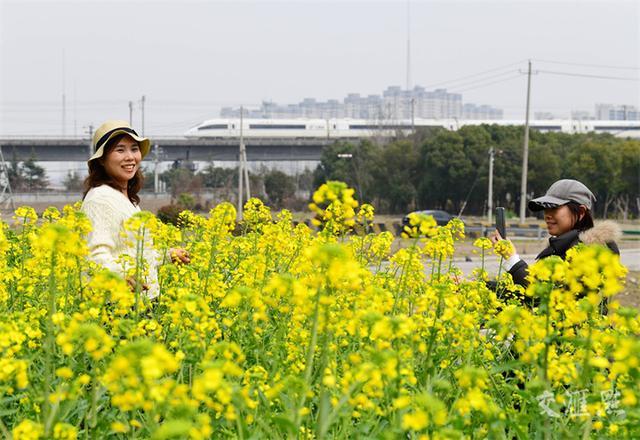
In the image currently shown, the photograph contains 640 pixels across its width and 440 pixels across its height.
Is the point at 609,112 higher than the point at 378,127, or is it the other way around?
the point at 609,112

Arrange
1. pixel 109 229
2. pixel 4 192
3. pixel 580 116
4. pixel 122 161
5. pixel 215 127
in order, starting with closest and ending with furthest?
pixel 109 229, pixel 122 161, pixel 4 192, pixel 215 127, pixel 580 116

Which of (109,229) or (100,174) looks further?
(100,174)

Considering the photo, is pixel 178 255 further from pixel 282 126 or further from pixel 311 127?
pixel 282 126

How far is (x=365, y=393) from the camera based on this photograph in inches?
97.2

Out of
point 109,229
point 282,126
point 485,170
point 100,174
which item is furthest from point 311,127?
point 109,229

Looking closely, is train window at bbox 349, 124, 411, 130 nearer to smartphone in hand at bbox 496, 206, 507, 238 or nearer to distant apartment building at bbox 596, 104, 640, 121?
smartphone in hand at bbox 496, 206, 507, 238

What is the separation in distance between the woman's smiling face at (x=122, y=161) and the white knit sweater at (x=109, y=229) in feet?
0.53

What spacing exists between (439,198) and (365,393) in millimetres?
41096

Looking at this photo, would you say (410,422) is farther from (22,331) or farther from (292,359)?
(22,331)

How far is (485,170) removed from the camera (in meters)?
40.4

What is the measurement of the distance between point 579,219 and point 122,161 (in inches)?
96.6

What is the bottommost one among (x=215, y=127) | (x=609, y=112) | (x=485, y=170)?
(x=485, y=170)

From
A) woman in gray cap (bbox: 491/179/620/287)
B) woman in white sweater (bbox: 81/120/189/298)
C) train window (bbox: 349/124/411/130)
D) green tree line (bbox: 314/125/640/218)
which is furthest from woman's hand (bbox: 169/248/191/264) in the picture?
train window (bbox: 349/124/411/130)

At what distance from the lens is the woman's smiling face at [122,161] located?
4.32 metres
